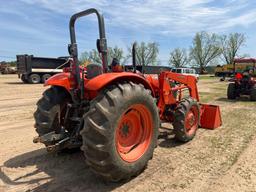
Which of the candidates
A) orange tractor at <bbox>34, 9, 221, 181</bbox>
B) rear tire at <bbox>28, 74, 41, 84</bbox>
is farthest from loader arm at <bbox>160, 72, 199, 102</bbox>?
rear tire at <bbox>28, 74, 41, 84</bbox>

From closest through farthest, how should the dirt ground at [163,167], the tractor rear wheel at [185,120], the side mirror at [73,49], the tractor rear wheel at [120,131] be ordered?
the tractor rear wheel at [120,131] < the dirt ground at [163,167] < the side mirror at [73,49] < the tractor rear wheel at [185,120]

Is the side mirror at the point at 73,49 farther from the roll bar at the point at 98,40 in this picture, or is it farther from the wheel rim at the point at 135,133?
the wheel rim at the point at 135,133

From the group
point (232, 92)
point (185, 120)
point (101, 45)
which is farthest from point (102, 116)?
point (232, 92)

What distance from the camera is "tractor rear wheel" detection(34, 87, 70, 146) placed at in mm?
3980

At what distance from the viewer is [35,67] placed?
2052cm

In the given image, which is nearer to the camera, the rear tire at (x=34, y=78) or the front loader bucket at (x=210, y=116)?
the front loader bucket at (x=210, y=116)

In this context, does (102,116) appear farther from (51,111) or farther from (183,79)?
(183,79)

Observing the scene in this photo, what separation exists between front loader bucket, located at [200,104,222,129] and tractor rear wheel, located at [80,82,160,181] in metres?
2.79

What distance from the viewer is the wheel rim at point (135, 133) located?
11.8 feet

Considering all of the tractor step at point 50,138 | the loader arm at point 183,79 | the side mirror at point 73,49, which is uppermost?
the side mirror at point 73,49

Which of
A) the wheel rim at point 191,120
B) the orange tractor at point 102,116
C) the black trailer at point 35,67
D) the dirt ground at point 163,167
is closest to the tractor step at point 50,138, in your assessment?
the orange tractor at point 102,116

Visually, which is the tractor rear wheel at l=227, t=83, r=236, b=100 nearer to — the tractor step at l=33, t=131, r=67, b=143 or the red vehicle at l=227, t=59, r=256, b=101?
the red vehicle at l=227, t=59, r=256, b=101

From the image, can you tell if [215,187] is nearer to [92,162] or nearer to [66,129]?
[92,162]

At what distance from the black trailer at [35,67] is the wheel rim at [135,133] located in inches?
667
